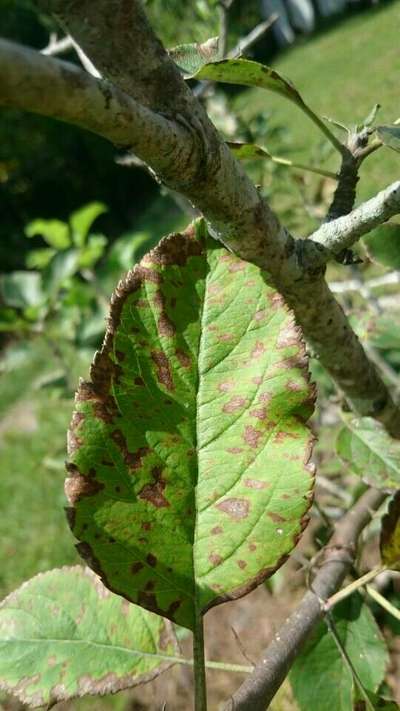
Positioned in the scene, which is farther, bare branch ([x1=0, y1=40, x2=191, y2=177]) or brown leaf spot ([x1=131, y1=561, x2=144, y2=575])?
brown leaf spot ([x1=131, y1=561, x2=144, y2=575])

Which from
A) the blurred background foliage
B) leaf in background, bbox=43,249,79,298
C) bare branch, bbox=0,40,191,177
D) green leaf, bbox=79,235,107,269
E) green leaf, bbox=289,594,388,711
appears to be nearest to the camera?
bare branch, bbox=0,40,191,177

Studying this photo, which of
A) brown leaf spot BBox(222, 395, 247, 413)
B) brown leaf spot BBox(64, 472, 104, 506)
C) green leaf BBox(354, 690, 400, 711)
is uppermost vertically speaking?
brown leaf spot BBox(222, 395, 247, 413)

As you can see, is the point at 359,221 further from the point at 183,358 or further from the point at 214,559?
the point at 214,559

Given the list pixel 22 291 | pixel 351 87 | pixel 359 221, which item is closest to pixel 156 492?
pixel 359 221

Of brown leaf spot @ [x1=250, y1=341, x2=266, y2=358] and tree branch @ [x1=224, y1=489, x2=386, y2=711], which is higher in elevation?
brown leaf spot @ [x1=250, y1=341, x2=266, y2=358]

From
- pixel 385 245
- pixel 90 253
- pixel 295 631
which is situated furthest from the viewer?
pixel 90 253

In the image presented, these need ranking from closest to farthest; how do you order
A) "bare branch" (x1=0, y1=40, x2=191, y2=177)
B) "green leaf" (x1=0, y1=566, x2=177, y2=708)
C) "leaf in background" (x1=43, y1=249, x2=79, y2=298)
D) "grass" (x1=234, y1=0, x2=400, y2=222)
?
"bare branch" (x1=0, y1=40, x2=191, y2=177) → "green leaf" (x1=0, y1=566, x2=177, y2=708) → "grass" (x1=234, y1=0, x2=400, y2=222) → "leaf in background" (x1=43, y1=249, x2=79, y2=298)

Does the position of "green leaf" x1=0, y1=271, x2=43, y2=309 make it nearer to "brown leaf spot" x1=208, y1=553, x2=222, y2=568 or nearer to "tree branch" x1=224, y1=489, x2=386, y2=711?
"tree branch" x1=224, y1=489, x2=386, y2=711

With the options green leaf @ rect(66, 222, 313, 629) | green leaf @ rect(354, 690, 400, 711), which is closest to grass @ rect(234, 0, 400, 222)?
green leaf @ rect(66, 222, 313, 629)

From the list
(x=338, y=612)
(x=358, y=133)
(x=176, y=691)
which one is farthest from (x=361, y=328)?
(x=176, y=691)
